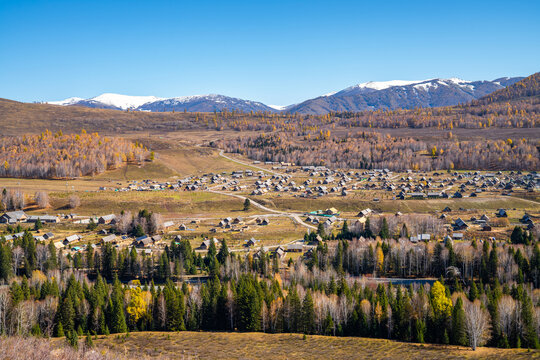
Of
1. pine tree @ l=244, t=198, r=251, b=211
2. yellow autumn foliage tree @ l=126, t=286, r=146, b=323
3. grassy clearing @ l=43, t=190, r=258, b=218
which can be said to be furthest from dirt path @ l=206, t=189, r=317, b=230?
yellow autumn foliage tree @ l=126, t=286, r=146, b=323

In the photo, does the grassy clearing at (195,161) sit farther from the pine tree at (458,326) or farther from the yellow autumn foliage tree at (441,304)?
the pine tree at (458,326)

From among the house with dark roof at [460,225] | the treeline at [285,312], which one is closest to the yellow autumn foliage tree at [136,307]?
the treeline at [285,312]

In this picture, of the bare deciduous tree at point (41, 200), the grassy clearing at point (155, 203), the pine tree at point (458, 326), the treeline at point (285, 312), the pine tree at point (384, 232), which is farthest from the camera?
the grassy clearing at point (155, 203)

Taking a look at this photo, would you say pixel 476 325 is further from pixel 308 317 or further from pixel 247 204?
pixel 247 204

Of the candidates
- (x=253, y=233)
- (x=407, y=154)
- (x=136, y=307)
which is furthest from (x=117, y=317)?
(x=407, y=154)

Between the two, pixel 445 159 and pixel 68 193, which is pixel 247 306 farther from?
pixel 445 159

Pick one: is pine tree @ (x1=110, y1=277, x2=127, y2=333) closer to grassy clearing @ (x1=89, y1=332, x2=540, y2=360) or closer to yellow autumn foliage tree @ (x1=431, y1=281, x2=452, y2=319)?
grassy clearing @ (x1=89, y1=332, x2=540, y2=360)

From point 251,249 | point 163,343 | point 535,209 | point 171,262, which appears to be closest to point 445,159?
point 535,209
